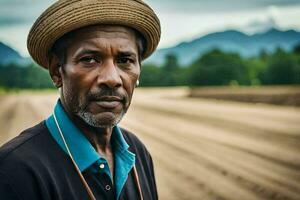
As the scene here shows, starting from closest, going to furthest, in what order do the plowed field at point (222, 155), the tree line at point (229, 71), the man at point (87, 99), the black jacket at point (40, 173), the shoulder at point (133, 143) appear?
1. the black jacket at point (40, 173)
2. the man at point (87, 99)
3. the shoulder at point (133, 143)
4. the plowed field at point (222, 155)
5. the tree line at point (229, 71)

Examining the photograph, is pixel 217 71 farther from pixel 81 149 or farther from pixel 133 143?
pixel 81 149

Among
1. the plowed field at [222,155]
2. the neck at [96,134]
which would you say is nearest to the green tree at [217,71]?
the plowed field at [222,155]

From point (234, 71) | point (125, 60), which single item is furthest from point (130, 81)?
point (234, 71)

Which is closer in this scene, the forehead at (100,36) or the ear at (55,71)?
the forehead at (100,36)

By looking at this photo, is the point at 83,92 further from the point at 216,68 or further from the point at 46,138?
the point at 216,68

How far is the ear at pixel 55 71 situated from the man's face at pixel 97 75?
0.08 m

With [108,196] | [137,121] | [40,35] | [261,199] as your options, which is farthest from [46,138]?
[137,121]

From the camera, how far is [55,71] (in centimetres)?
183

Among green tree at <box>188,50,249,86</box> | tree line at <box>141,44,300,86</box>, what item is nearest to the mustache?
tree line at <box>141,44,300,86</box>

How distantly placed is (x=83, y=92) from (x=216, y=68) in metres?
52.6

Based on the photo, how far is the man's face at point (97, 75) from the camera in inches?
65.7

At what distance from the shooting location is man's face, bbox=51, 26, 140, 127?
5.48 ft

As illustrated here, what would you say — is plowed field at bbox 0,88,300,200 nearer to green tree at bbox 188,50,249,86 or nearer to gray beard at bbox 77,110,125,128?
gray beard at bbox 77,110,125,128

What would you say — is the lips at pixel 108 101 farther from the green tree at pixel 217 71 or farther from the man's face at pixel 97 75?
the green tree at pixel 217 71
